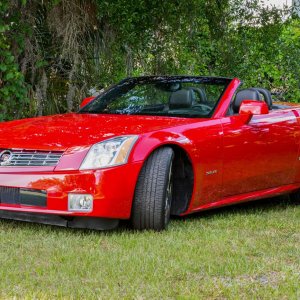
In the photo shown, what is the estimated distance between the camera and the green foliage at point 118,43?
9.91 meters

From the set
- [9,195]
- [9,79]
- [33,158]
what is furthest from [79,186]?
[9,79]

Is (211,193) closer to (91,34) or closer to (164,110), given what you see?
(164,110)

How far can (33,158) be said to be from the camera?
18.8 ft

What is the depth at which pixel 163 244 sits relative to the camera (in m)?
5.35

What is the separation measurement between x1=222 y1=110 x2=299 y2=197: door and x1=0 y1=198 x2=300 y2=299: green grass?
442 millimetres

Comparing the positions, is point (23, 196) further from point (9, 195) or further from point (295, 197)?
point (295, 197)

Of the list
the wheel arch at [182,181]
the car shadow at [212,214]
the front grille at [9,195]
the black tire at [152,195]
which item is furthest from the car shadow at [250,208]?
the front grille at [9,195]

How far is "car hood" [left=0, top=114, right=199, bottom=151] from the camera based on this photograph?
5766mm

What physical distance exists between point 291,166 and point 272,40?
4313 mm

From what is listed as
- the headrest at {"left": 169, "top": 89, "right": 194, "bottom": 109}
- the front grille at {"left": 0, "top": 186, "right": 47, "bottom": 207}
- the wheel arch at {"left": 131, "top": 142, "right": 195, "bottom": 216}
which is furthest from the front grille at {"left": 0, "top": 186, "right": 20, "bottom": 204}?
the headrest at {"left": 169, "top": 89, "right": 194, "bottom": 109}

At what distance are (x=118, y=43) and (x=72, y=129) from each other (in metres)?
4.66

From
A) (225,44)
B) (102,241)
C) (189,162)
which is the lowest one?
(102,241)

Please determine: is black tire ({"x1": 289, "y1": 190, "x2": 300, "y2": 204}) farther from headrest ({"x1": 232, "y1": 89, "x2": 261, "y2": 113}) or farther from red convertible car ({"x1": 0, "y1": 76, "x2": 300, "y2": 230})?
headrest ({"x1": 232, "y1": 89, "x2": 261, "y2": 113})

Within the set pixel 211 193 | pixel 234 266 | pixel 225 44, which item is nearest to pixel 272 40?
pixel 225 44
